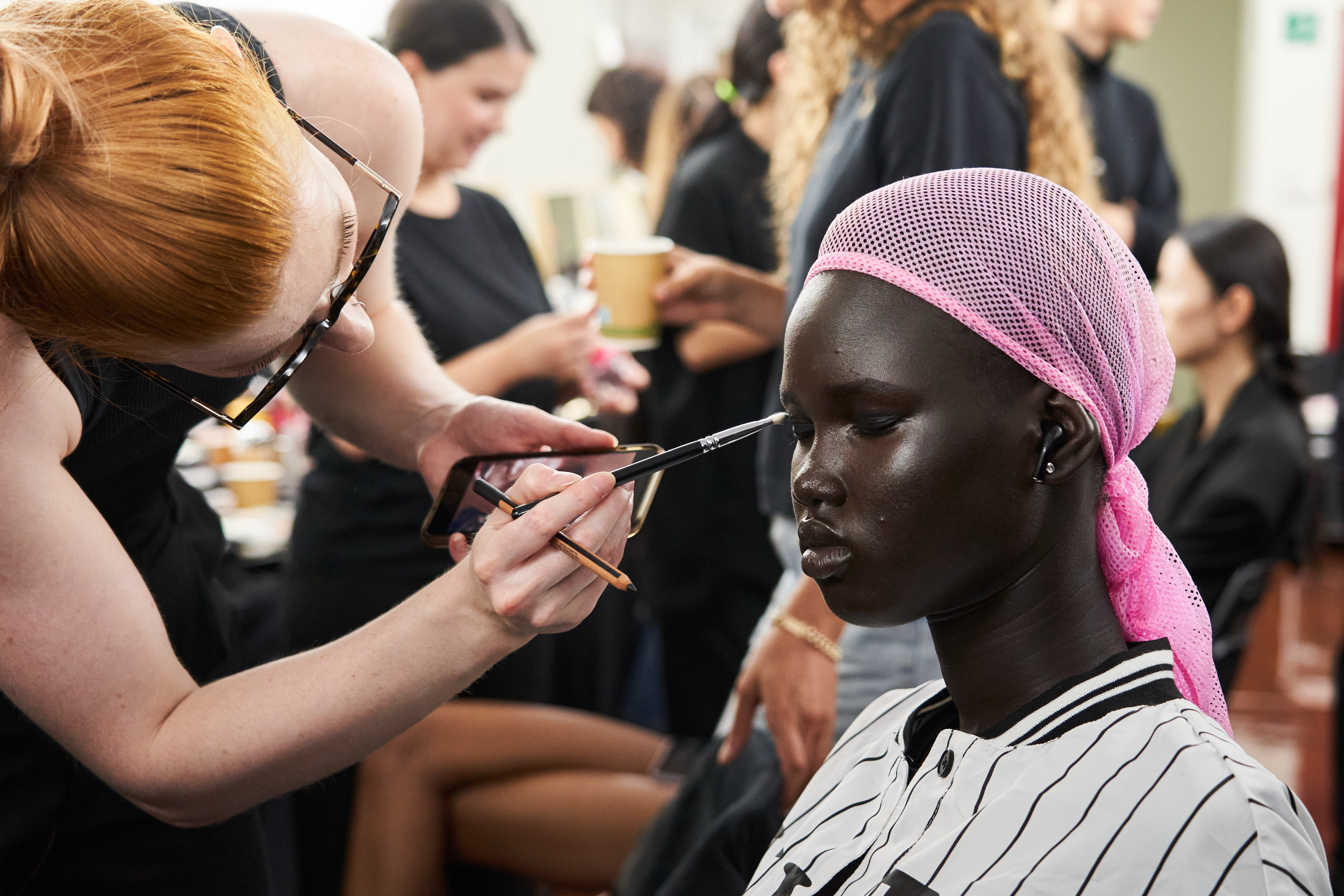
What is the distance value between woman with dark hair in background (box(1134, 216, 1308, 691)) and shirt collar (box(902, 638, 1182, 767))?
1550 mm

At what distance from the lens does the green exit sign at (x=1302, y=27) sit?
5801 mm

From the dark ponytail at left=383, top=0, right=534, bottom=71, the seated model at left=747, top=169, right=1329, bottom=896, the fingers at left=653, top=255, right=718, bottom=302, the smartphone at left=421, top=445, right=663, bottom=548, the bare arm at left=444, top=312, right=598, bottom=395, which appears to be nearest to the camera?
the seated model at left=747, top=169, right=1329, bottom=896

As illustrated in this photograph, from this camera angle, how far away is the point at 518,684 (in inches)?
85.3

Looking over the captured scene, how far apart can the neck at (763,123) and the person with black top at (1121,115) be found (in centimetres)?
75

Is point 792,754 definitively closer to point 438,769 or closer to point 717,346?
point 438,769

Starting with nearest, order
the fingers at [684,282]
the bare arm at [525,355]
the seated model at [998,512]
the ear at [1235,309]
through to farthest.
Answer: the seated model at [998,512], the fingers at [684,282], the bare arm at [525,355], the ear at [1235,309]

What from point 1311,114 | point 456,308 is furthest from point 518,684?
point 1311,114

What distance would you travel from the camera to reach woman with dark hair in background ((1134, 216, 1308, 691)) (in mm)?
2371

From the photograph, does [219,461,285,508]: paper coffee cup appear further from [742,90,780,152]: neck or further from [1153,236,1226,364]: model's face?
[1153,236,1226,364]: model's face

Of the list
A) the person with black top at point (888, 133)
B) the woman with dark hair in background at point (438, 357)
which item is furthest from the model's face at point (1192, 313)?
the woman with dark hair in background at point (438, 357)

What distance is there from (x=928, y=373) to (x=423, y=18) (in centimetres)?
160

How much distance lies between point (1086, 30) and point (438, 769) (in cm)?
222

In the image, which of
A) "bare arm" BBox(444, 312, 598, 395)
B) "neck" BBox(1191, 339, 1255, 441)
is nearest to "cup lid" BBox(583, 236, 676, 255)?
"bare arm" BBox(444, 312, 598, 395)

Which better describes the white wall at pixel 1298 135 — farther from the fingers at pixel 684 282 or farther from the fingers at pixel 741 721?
the fingers at pixel 741 721
